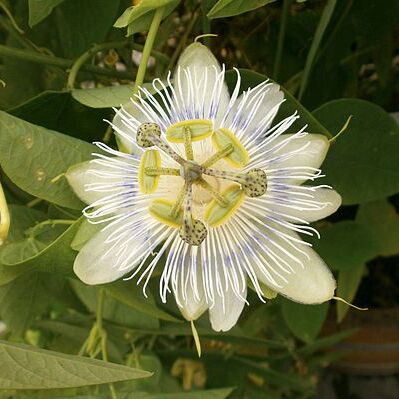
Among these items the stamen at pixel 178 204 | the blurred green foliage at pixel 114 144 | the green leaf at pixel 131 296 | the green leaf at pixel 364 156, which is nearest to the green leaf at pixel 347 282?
the blurred green foliage at pixel 114 144

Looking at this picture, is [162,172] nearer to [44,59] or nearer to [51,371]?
[51,371]

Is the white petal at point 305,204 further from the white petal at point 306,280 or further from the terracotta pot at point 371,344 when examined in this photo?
the terracotta pot at point 371,344

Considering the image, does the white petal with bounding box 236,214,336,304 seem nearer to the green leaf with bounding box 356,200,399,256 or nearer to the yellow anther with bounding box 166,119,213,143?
the yellow anther with bounding box 166,119,213,143

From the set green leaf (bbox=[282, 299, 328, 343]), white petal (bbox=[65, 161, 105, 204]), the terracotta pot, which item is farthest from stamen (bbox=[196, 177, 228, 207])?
the terracotta pot

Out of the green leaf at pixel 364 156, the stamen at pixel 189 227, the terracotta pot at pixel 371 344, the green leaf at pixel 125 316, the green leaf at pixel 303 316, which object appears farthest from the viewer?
the terracotta pot at pixel 371 344

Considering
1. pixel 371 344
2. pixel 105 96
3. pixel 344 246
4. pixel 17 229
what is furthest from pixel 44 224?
pixel 371 344
